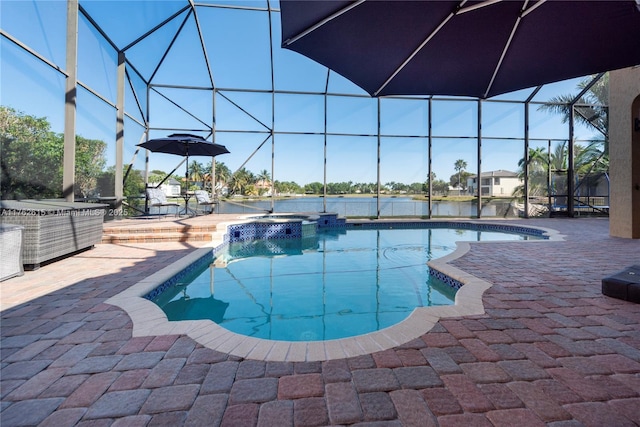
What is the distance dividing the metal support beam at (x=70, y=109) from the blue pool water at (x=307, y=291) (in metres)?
2.84

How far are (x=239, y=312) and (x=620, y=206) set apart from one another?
785 cm

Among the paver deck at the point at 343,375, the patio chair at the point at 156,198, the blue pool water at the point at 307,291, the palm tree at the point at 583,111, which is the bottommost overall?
the blue pool water at the point at 307,291

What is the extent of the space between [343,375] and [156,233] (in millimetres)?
5275

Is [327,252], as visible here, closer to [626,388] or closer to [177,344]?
[177,344]

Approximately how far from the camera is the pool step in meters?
5.31

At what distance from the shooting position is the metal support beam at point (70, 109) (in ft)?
16.5

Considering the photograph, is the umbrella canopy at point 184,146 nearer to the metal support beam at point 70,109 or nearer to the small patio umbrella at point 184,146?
the small patio umbrella at point 184,146

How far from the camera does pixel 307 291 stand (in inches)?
143

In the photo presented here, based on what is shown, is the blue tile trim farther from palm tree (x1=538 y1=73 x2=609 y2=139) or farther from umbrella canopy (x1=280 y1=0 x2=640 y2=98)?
palm tree (x1=538 y1=73 x2=609 y2=139)

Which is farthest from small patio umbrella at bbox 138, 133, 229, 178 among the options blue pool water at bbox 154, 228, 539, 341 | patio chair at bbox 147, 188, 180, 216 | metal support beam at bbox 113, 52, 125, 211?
blue pool water at bbox 154, 228, 539, 341

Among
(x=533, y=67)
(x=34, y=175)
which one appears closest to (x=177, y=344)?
(x=533, y=67)

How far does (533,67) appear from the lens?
3477mm

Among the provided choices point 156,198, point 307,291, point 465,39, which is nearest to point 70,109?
point 156,198

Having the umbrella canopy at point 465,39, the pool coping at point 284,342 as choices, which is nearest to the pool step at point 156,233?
the pool coping at point 284,342
